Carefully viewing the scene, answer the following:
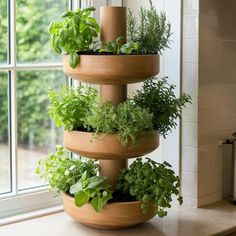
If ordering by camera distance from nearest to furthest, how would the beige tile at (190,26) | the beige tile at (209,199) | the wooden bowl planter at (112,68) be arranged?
the wooden bowl planter at (112,68), the beige tile at (190,26), the beige tile at (209,199)

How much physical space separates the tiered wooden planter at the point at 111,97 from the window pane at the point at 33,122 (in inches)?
9.1

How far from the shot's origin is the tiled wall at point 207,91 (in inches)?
87.8

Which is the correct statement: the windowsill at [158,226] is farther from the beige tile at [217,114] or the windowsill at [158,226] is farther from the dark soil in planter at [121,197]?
the beige tile at [217,114]

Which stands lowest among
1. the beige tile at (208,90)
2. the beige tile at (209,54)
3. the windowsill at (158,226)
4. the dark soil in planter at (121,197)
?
the windowsill at (158,226)

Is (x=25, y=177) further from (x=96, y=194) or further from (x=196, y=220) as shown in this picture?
(x=196, y=220)

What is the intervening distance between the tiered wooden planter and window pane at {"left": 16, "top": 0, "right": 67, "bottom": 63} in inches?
9.6

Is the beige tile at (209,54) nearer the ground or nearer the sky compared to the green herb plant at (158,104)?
nearer the sky

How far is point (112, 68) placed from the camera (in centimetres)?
185

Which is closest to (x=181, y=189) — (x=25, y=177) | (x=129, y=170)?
(x=129, y=170)

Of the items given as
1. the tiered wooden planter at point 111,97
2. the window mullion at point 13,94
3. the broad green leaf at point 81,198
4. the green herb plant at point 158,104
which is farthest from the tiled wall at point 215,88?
the window mullion at point 13,94

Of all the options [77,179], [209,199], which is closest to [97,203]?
[77,179]

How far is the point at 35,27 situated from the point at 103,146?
0.53 m

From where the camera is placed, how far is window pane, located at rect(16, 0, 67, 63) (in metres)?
2.09

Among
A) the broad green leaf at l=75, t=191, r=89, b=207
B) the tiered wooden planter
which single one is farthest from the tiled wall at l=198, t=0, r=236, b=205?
the broad green leaf at l=75, t=191, r=89, b=207
